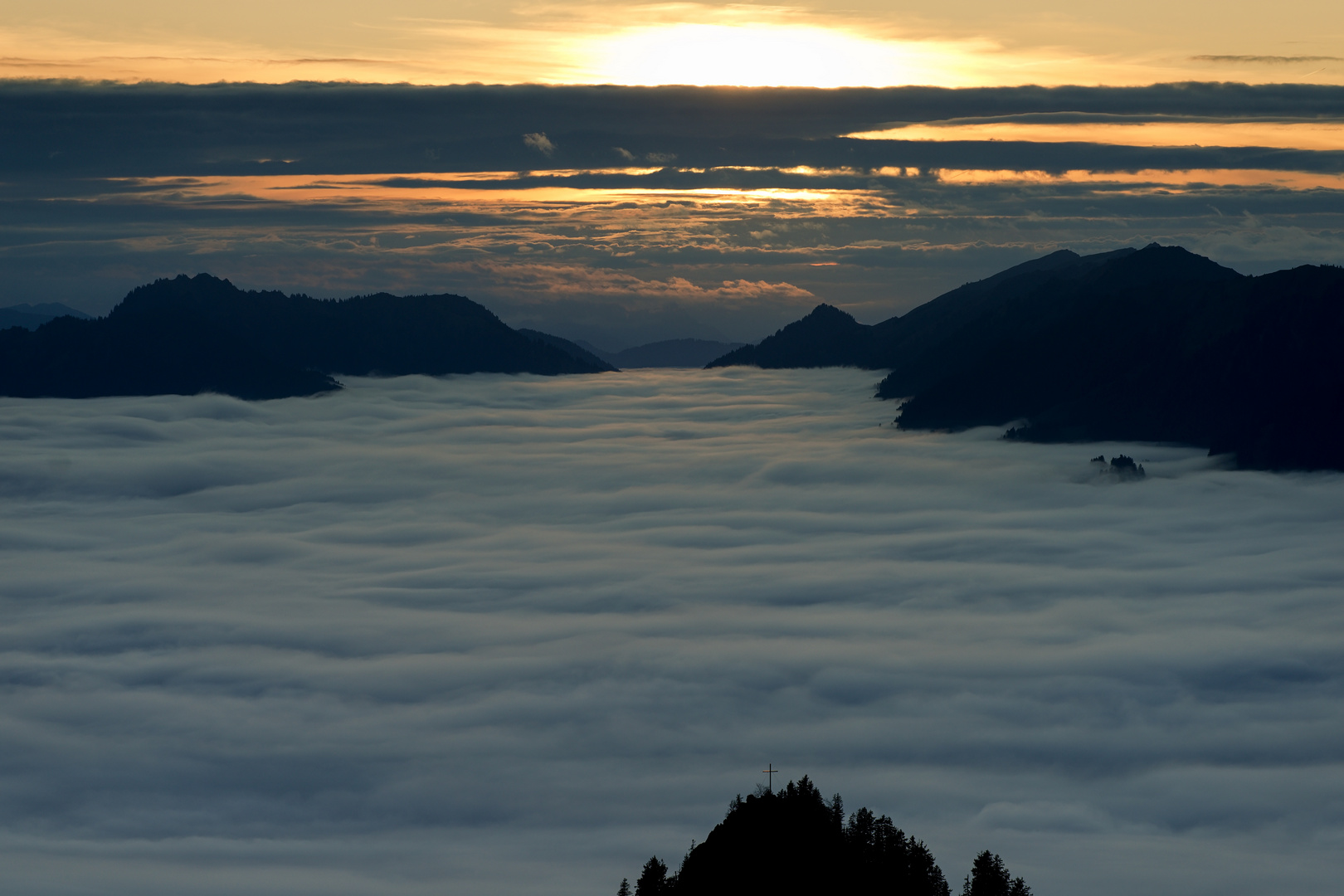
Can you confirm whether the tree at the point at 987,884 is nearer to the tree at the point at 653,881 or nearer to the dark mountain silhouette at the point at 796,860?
the dark mountain silhouette at the point at 796,860

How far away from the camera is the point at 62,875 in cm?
15150

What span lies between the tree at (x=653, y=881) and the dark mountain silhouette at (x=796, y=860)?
0.22 feet

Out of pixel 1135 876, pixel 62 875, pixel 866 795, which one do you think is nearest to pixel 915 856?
pixel 1135 876

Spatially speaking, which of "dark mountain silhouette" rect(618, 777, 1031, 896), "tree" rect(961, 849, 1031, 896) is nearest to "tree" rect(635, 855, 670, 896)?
"dark mountain silhouette" rect(618, 777, 1031, 896)

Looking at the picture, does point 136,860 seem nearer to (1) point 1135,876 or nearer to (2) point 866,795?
(2) point 866,795

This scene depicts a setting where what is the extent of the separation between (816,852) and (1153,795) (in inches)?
4699

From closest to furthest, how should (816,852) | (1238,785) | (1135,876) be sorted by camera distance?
(816,852)
(1135,876)
(1238,785)

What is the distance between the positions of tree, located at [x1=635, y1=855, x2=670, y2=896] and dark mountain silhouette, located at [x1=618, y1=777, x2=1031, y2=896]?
7 centimetres

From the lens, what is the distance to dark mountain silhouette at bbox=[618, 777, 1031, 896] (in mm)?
101188

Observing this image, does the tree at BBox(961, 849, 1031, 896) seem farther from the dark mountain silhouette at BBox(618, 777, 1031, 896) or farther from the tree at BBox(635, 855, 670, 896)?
the tree at BBox(635, 855, 670, 896)

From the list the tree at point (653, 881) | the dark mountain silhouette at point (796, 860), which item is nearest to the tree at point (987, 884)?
the dark mountain silhouette at point (796, 860)

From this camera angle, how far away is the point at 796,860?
334 feet

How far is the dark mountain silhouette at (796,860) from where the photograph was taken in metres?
101

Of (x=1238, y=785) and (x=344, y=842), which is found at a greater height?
(x=1238, y=785)
